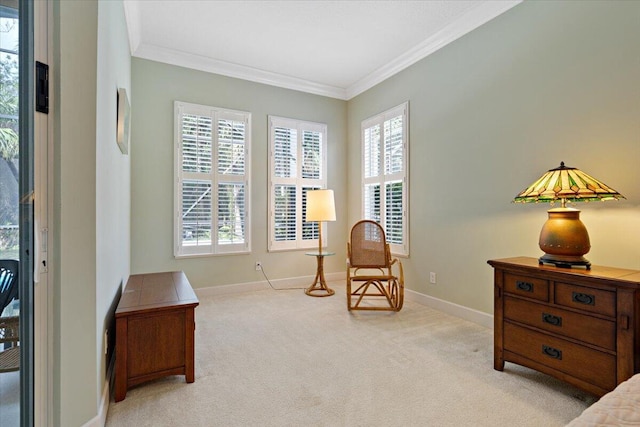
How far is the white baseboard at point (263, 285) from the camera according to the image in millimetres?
4133

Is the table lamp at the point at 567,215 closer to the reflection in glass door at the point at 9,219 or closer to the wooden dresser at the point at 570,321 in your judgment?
the wooden dresser at the point at 570,321

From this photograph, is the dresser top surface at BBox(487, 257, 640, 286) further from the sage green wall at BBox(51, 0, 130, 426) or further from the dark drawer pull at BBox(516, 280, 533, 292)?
the sage green wall at BBox(51, 0, 130, 426)

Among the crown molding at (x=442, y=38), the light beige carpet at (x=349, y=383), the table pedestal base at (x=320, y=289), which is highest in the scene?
the crown molding at (x=442, y=38)

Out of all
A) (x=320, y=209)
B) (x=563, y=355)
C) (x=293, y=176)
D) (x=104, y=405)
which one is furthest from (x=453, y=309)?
(x=104, y=405)

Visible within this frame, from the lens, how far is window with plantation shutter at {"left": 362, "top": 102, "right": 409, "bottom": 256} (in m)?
4.04

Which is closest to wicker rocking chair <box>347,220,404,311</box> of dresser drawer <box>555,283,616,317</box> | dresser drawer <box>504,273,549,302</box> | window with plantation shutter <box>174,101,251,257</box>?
dresser drawer <box>504,273,549,302</box>

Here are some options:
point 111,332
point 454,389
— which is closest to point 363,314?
point 454,389

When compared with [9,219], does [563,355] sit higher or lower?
lower

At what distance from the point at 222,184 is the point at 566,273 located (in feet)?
12.1

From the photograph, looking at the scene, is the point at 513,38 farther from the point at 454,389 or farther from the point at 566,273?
the point at 454,389

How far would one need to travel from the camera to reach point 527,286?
6.87ft

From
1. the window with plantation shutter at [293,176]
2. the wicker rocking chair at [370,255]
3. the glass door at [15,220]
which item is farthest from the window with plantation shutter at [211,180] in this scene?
the glass door at [15,220]

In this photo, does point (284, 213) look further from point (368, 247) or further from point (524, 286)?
point (524, 286)

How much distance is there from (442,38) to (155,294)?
375cm
